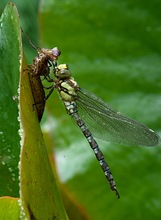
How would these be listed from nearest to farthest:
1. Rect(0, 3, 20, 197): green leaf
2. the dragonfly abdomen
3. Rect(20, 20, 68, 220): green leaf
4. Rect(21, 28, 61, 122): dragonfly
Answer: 1. Rect(20, 20, 68, 220): green leaf
2. Rect(0, 3, 20, 197): green leaf
3. Rect(21, 28, 61, 122): dragonfly
4. the dragonfly abdomen

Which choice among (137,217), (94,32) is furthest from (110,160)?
(94,32)

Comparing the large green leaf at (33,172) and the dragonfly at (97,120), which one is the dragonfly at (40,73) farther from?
the dragonfly at (97,120)

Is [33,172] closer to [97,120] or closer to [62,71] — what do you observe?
[62,71]

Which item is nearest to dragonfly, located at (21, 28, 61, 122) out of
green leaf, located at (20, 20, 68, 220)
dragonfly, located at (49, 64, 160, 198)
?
green leaf, located at (20, 20, 68, 220)

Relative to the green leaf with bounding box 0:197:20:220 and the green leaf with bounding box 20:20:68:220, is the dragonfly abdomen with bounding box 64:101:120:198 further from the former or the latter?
the green leaf with bounding box 0:197:20:220

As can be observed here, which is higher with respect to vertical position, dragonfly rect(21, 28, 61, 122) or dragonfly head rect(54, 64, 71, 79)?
dragonfly head rect(54, 64, 71, 79)

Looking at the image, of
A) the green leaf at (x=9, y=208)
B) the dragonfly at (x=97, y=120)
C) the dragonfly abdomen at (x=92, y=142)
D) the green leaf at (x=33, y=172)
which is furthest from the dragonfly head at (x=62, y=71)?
the green leaf at (x=9, y=208)

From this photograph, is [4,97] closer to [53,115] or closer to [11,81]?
[11,81]
